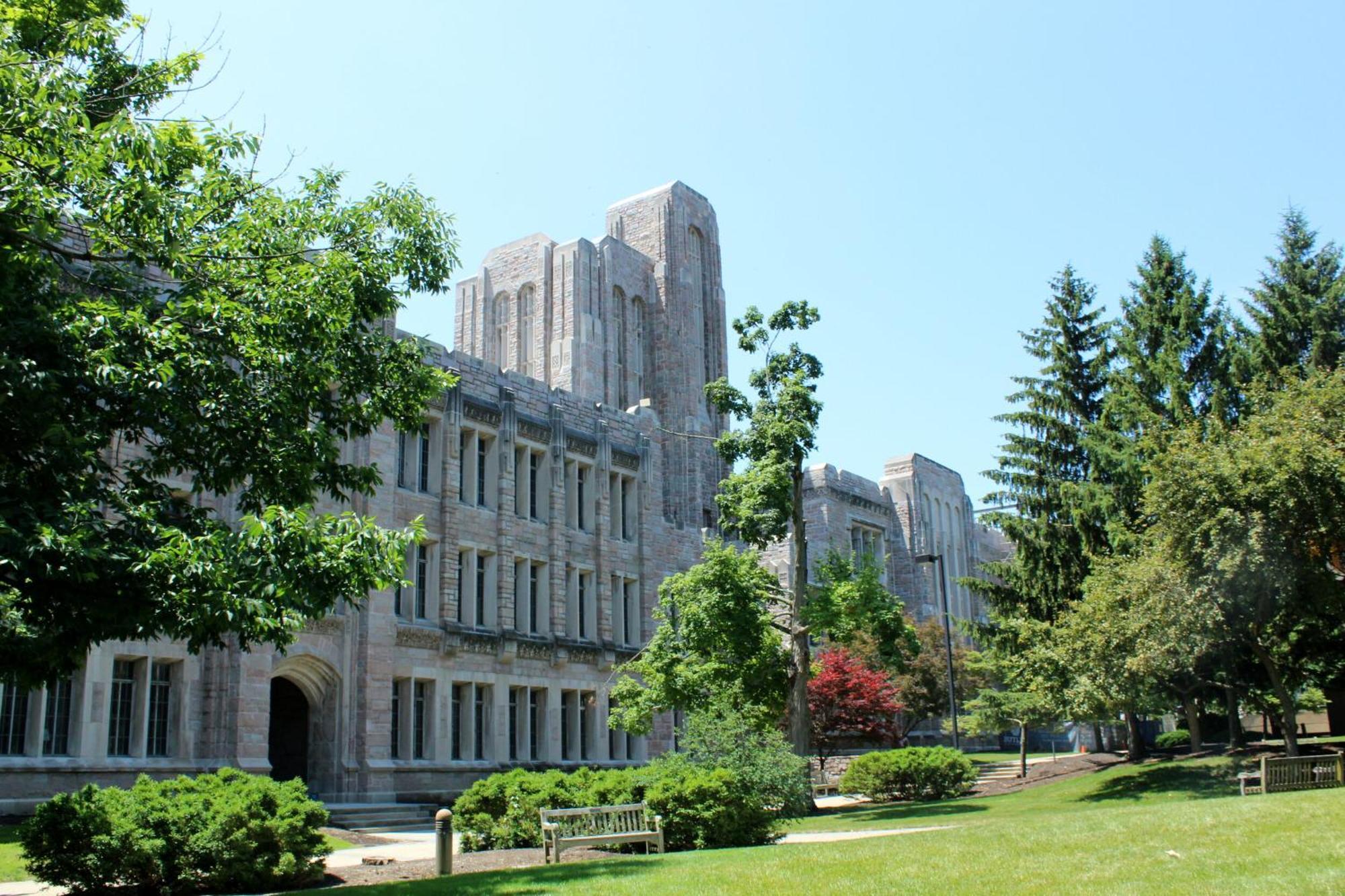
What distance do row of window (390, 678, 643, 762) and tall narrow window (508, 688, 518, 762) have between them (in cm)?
2

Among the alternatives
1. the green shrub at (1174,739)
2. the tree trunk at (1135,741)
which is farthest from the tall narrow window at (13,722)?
the green shrub at (1174,739)

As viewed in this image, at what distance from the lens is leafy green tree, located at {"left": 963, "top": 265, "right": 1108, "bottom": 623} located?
32719mm

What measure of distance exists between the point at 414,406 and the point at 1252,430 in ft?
58.4

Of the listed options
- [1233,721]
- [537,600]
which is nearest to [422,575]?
[537,600]

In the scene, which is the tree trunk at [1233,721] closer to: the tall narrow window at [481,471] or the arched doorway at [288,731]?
the tall narrow window at [481,471]

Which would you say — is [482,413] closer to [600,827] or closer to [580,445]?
[580,445]

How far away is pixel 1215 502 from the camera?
909 inches

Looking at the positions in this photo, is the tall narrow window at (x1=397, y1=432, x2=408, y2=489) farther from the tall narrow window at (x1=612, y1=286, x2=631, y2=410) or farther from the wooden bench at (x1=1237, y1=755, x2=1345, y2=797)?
the tall narrow window at (x1=612, y1=286, x2=631, y2=410)

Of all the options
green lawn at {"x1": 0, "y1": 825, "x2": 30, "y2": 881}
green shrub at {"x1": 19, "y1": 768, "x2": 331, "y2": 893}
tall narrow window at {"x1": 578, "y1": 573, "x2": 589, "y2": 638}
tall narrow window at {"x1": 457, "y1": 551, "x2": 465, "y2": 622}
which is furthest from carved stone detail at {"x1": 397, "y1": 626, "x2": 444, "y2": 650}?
green shrub at {"x1": 19, "y1": 768, "x2": 331, "y2": 893}

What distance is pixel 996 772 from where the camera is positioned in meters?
42.1

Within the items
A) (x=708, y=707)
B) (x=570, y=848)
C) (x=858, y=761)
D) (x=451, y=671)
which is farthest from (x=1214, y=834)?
(x=451, y=671)

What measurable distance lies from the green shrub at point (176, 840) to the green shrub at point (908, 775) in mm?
19188

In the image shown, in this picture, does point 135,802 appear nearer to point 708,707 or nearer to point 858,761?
point 708,707

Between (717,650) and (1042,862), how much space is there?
15.8m
